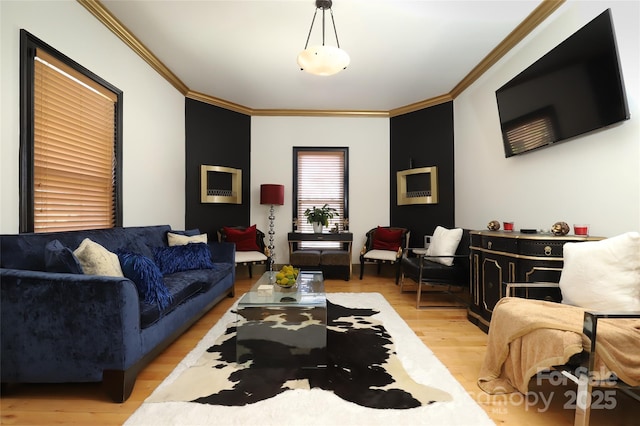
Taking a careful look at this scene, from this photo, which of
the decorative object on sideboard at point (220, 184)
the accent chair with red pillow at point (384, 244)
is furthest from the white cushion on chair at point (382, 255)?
the decorative object on sideboard at point (220, 184)

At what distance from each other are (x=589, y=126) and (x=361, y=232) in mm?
3866

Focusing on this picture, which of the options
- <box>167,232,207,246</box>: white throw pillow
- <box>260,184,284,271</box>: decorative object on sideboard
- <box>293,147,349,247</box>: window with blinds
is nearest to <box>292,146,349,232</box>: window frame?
<box>293,147,349,247</box>: window with blinds

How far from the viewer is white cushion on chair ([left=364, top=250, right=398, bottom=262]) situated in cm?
509

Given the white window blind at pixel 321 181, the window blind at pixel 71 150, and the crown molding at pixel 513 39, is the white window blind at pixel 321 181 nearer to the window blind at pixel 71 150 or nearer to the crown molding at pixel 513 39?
the crown molding at pixel 513 39

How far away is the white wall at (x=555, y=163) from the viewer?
7.70ft

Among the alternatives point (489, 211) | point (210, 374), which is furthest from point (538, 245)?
point (210, 374)

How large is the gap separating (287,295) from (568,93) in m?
2.89

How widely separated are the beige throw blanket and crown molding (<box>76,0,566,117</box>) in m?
2.76

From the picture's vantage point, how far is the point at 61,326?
1797 millimetres

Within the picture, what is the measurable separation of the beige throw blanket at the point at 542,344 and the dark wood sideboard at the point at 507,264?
48 cm

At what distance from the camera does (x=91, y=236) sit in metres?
2.64

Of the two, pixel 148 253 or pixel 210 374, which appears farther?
pixel 148 253

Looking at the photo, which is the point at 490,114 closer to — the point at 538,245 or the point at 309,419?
the point at 538,245

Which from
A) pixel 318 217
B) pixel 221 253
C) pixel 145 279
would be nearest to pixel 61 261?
pixel 145 279
